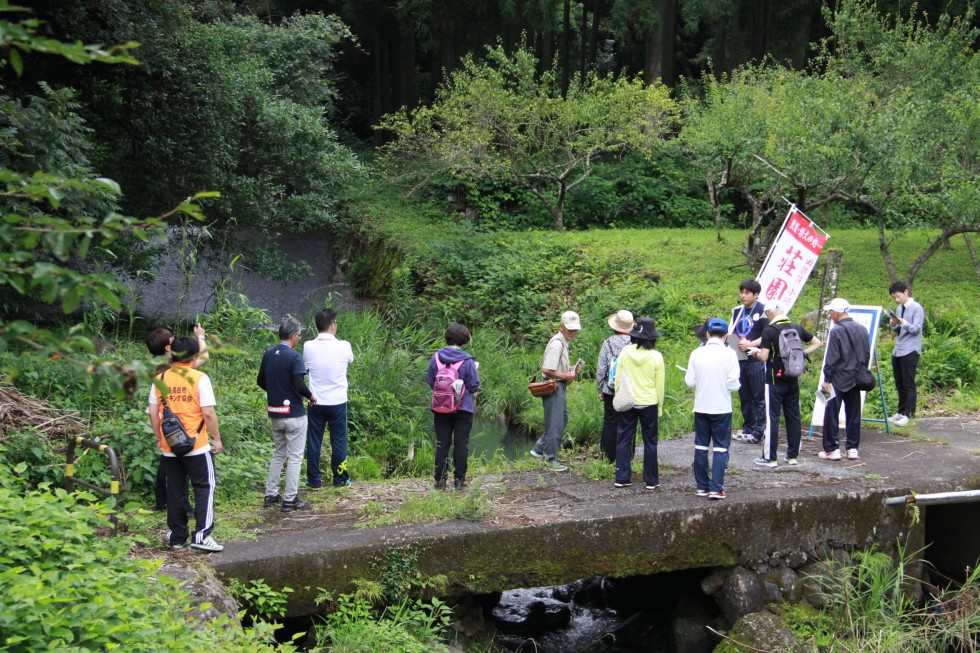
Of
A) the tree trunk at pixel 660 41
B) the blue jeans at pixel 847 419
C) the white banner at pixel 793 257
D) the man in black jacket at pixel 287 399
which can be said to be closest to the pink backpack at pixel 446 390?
the man in black jacket at pixel 287 399

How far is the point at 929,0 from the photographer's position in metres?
24.2

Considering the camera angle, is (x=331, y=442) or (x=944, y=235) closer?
(x=331, y=442)

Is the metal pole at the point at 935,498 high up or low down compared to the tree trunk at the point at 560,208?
down

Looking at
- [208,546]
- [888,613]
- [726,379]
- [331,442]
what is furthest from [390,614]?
[888,613]

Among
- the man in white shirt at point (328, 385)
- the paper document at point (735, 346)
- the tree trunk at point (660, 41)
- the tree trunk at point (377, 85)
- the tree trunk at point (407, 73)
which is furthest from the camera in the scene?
the tree trunk at point (377, 85)

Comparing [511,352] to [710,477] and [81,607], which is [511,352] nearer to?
[710,477]

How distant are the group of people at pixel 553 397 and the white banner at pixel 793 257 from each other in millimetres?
1068

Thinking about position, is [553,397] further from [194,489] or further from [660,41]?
[660,41]

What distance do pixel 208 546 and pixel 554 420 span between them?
12.2ft

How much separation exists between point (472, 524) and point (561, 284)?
10.7 metres

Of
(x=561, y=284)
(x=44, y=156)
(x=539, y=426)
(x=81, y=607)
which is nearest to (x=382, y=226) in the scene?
(x=561, y=284)

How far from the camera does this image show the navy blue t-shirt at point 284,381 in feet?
22.5

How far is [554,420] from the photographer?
864 centimetres

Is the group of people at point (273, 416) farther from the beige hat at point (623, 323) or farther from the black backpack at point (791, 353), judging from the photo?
the black backpack at point (791, 353)
